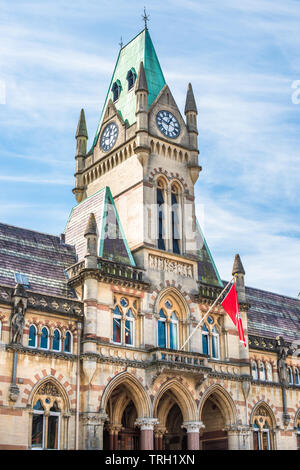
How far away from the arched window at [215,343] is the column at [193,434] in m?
5.40

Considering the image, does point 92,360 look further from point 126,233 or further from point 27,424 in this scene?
point 126,233

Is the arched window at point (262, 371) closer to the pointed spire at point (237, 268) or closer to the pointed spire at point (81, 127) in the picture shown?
the pointed spire at point (237, 268)

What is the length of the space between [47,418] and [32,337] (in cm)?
467

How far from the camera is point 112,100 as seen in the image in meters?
55.6

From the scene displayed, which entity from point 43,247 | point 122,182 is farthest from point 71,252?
point 122,182

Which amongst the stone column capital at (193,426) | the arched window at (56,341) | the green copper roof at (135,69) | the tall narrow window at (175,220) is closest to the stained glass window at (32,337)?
the arched window at (56,341)

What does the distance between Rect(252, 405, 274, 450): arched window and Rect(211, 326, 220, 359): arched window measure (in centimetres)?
572

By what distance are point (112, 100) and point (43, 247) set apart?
49.7 ft

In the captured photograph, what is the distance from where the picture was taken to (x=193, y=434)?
44.1 meters

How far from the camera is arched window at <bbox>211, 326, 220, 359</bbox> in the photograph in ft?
158

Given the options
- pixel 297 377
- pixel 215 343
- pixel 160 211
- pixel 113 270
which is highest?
pixel 160 211

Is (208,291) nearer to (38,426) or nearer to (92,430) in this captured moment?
(92,430)

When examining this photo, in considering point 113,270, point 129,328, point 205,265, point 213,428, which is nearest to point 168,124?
point 205,265

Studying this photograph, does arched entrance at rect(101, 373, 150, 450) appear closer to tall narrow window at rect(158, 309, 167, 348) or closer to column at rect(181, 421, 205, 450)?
column at rect(181, 421, 205, 450)
